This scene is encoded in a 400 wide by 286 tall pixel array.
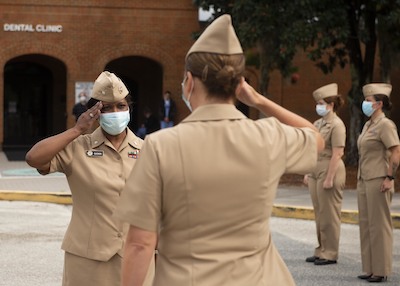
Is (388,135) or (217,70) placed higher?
(217,70)

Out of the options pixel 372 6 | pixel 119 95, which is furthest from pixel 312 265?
pixel 372 6

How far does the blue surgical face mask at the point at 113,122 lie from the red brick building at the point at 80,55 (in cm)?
2517

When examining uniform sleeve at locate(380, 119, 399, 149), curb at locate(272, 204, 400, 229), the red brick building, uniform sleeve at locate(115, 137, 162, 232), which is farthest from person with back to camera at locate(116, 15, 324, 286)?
the red brick building

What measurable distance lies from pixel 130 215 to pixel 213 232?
32cm

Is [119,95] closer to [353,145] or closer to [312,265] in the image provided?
[312,265]

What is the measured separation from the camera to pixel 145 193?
3.27m

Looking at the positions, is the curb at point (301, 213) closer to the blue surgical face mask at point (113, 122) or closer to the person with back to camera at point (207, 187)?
the blue surgical face mask at point (113, 122)

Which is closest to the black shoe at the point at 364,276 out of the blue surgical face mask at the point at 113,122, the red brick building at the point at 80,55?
the blue surgical face mask at the point at 113,122

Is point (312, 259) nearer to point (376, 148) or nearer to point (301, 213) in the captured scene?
point (376, 148)

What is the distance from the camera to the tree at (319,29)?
21.4m

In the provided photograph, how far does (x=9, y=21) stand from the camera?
2975cm

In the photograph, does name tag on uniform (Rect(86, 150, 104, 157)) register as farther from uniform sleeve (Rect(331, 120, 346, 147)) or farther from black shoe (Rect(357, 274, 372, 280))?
uniform sleeve (Rect(331, 120, 346, 147))

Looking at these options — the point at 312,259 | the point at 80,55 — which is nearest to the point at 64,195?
the point at 312,259

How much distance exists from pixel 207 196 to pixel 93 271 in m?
1.79
